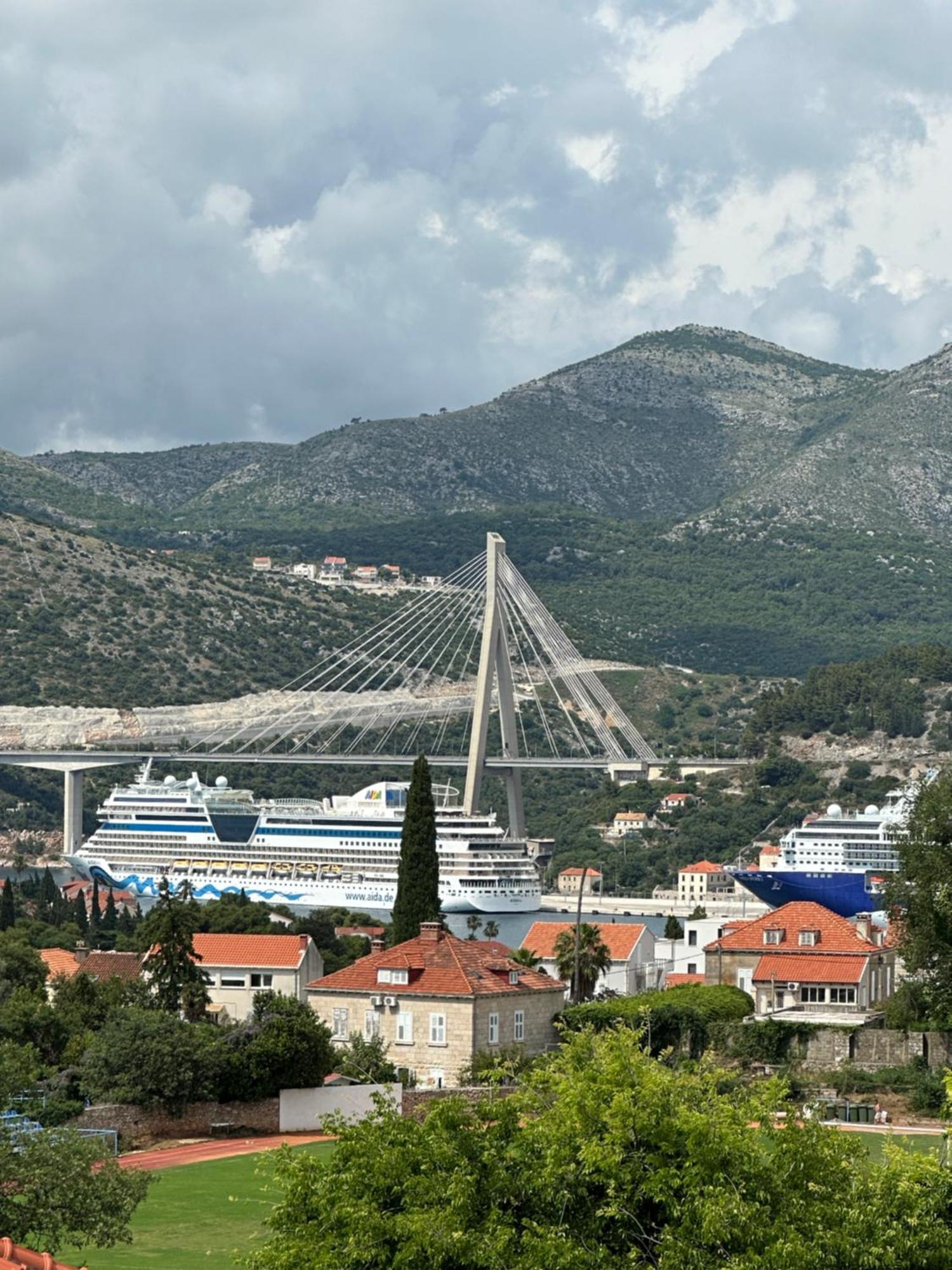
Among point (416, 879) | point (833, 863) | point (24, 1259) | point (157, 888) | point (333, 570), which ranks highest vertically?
point (333, 570)

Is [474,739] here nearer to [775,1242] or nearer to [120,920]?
[120,920]

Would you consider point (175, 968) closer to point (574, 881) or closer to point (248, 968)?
point (248, 968)

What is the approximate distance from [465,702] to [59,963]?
8872 cm

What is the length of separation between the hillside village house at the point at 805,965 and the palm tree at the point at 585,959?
2.32 m

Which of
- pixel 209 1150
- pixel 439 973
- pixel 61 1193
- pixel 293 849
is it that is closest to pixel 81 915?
pixel 439 973

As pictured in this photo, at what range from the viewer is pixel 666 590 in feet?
590

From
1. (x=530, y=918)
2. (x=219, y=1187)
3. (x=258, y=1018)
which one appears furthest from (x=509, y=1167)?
(x=530, y=918)

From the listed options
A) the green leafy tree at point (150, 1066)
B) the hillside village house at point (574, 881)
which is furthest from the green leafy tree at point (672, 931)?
the hillside village house at point (574, 881)

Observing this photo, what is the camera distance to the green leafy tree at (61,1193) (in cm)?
2239

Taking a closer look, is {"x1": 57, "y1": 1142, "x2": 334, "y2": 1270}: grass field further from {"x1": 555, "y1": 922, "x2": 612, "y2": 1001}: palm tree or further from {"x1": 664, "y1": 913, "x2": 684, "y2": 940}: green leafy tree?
{"x1": 664, "y1": 913, "x2": 684, "y2": 940}: green leafy tree

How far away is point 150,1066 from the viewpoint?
35594 mm

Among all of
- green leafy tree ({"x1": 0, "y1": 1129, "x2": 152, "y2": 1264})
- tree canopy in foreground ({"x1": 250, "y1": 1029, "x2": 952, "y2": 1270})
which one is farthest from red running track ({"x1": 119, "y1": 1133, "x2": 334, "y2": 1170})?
tree canopy in foreground ({"x1": 250, "y1": 1029, "x2": 952, "y2": 1270})

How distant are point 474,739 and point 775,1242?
76.7 meters

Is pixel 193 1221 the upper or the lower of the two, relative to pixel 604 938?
lower
